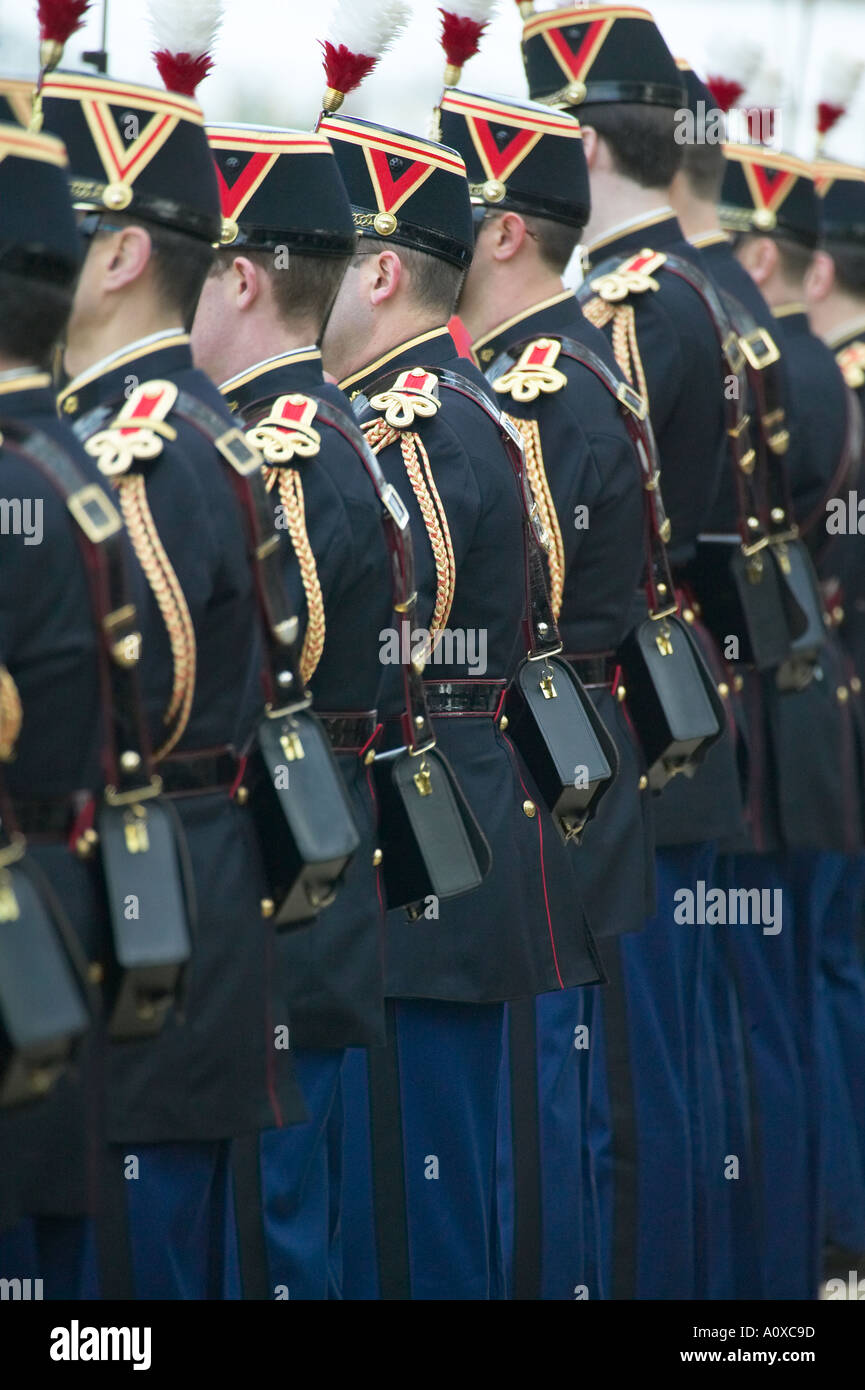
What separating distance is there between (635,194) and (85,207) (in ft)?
7.31

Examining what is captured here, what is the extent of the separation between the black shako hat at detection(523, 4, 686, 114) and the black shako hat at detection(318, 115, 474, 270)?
1052 millimetres

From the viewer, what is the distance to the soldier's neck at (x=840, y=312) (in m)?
7.21

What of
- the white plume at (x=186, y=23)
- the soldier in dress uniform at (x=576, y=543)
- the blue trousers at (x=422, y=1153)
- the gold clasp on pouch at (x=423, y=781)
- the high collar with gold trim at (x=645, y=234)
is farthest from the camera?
the high collar with gold trim at (x=645, y=234)

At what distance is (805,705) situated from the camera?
581cm

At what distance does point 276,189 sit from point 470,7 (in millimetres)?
1070

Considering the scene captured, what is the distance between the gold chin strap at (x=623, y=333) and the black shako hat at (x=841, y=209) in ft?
8.41

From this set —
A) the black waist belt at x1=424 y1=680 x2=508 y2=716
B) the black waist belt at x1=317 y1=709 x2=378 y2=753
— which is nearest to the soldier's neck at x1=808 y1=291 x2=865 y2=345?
the black waist belt at x1=424 y1=680 x2=508 y2=716

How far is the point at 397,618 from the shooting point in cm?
365

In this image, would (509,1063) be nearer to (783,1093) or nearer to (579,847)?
(579,847)

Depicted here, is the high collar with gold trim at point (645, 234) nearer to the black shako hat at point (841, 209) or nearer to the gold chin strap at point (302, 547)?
the gold chin strap at point (302, 547)

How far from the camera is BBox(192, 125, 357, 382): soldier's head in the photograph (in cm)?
366

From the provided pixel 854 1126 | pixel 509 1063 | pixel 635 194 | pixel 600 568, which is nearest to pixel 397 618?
pixel 600 568

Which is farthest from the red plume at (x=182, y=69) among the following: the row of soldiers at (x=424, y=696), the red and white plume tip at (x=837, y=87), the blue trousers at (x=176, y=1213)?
the red and white plume tip at (x=837, y=87)

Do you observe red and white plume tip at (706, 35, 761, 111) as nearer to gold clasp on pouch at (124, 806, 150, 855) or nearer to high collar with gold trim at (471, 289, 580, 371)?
high collar with gold trim at (471, 289, 580, 371)
